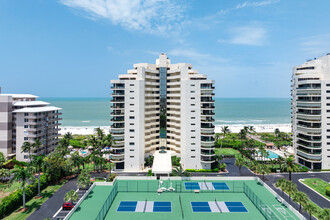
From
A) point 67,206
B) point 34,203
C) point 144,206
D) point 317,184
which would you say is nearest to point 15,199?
point 34,203

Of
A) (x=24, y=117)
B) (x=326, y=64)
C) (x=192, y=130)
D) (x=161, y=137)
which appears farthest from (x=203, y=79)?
(x=24, y=117)

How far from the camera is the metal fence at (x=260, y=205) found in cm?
3318

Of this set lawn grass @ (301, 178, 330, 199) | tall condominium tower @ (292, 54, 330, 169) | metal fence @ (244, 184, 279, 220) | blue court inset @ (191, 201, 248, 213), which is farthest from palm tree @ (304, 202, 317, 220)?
tall condominium tower @ (292, 54, 330, 169)

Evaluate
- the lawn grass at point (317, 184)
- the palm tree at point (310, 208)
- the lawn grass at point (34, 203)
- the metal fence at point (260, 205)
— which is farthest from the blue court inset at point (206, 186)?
the lawn grass at point (34, 203)

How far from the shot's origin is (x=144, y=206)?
38.0m

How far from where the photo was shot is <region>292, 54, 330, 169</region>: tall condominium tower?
62281 mm

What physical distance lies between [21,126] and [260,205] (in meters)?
72.1

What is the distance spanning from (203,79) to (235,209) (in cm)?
3894

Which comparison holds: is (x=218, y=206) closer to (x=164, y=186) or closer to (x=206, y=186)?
(x=206, y=186)

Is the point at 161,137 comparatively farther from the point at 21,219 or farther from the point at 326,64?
the point at 326,64

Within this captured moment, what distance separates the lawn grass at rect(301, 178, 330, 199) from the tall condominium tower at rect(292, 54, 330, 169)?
888cm

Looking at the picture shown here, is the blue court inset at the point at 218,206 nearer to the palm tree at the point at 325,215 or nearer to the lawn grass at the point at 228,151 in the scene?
the palm tree at the point at 325,215

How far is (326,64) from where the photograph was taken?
6250 centimetres

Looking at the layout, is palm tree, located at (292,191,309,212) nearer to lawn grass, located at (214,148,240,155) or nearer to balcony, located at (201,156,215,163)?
balcony, located at (201,156,215,163)
